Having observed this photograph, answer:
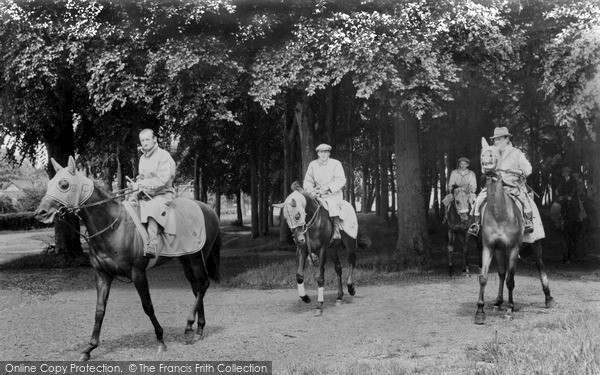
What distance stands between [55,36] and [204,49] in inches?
150

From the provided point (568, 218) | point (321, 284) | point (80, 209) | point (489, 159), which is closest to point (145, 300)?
point (80, 209)

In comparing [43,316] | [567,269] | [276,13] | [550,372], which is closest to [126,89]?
[276,13]

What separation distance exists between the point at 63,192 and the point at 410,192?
11.6 metres

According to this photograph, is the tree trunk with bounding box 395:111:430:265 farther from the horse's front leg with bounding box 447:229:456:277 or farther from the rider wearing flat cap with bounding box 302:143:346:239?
the rider wearing flat cap with bounding box 302:143:346:239

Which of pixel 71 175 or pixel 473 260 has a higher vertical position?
pixel 71 175

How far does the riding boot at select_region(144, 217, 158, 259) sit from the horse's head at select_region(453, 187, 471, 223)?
363 inches

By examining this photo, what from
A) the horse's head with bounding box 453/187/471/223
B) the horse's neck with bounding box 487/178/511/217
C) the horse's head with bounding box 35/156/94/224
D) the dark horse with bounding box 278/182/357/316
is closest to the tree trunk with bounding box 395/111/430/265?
the horse's head with bounding box 453/187/471/223

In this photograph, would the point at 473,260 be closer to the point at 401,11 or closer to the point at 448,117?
the point at 448,117

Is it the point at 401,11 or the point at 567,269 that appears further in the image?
the point at 567,269

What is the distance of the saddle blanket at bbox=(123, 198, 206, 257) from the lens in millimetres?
8367

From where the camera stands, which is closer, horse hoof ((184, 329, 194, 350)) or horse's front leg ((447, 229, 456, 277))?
horse hoof ((184, 329, 194, 350))

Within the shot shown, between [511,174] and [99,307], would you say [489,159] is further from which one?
[99,307]

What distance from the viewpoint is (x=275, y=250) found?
80.4 feet

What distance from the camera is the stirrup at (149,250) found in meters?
8.19
